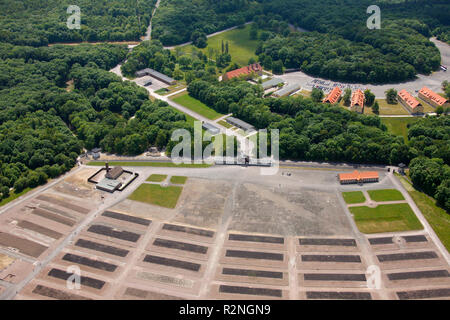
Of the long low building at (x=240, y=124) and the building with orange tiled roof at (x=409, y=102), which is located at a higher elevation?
the building with orange tiled roof at (x=409, y=102)

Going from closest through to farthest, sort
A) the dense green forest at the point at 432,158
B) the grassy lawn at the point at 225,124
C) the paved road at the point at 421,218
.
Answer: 1. the paved road at the point at 421,218
2. the dense green forest at the point at 432,158
3. the grassy lawn at the point at 225,124

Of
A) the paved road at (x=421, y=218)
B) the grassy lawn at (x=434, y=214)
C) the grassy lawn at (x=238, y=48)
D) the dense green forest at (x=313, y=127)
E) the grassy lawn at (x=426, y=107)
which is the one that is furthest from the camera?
the grassy lawn at (x=238, y=48)

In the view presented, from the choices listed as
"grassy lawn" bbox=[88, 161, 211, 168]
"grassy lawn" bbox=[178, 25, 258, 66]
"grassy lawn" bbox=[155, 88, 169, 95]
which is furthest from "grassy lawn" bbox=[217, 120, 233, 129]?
"grassy lawn" bbox=[178, 25, 258, 66]

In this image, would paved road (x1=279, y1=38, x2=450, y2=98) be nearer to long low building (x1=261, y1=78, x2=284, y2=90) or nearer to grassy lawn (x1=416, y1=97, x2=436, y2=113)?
long low building (x1=261, y1=78, x2=284, y2=90)

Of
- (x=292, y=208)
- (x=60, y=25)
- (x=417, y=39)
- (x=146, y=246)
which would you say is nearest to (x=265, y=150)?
(x=292, y=208)

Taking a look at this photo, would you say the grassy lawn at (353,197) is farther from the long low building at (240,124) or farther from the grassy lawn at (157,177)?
the grassy lawn at (157,177)

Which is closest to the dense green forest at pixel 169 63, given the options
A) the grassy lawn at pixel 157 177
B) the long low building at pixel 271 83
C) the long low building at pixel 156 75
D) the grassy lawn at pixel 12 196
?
the long low building at pixel 156 75

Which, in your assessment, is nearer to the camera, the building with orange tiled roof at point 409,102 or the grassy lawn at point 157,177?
the grassy lawn at point 157,177
